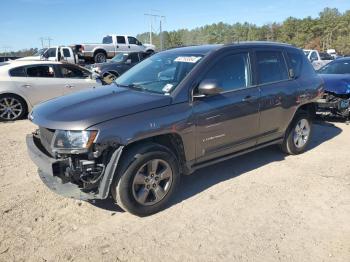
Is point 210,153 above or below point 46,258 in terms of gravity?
above

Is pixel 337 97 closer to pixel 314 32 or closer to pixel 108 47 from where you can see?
pixel 108 47

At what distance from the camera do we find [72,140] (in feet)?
12.2

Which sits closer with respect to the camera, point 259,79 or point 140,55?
point 259,79

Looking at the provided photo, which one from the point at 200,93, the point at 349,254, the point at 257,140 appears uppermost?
the point at 200,93

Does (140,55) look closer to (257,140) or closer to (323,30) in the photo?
(257,140)

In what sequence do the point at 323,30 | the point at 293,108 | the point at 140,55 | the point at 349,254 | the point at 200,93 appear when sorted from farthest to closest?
1. the point at 323,30
2. the point at 140,55
3. the point at 293,108
4. the point at 200,93
5. the point at 349,254

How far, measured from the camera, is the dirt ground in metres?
3.50

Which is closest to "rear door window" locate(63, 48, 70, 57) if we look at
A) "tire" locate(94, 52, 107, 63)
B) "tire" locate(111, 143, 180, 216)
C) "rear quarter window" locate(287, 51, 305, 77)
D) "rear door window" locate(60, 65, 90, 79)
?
"tire" locate(94, 52, 107, 63)

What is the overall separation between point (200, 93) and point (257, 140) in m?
1.44

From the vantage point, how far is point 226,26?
135 m

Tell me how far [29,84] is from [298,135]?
7299mm

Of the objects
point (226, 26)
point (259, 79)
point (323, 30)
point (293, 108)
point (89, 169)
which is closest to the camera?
point (89, 169)

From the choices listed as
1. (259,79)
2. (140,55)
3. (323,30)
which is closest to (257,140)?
(259,79)

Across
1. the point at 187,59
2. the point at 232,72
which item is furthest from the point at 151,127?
the point at 232,72
